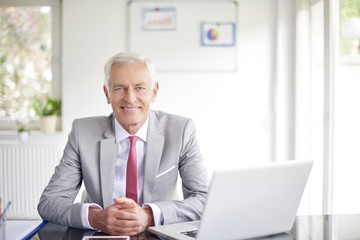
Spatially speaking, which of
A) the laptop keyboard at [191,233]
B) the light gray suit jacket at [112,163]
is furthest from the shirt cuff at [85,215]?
the laptop keyboard at [191,233]

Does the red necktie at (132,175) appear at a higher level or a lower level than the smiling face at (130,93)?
lower

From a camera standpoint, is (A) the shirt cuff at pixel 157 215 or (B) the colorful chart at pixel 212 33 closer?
(A) the shirt cuff at pixel 157 215

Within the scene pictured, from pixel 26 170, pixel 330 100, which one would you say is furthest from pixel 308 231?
pixel 26 170

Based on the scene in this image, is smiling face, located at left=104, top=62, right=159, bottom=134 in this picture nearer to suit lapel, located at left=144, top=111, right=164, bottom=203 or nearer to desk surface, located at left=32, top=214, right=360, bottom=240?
suit lapel, located at left=144, top=111, right=164, bottom=203

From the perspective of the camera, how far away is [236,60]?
4.11 metres

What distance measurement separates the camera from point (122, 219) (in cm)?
153

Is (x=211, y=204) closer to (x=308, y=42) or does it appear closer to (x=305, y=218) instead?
(x=305, y=218)

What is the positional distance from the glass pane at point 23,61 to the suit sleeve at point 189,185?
2703 mm

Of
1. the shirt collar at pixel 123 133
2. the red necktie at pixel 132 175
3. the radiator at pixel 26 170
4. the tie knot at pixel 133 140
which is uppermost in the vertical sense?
the shirt collar at pixel 123 133

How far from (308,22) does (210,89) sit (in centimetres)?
104

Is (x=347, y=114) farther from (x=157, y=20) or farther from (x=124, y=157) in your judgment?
(x=157, y=20)

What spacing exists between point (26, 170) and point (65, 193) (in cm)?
238

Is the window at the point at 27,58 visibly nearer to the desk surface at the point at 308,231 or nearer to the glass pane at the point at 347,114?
the glass pane at the point at 347,114

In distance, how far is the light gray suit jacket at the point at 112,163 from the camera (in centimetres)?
193
